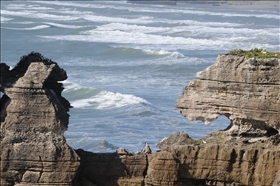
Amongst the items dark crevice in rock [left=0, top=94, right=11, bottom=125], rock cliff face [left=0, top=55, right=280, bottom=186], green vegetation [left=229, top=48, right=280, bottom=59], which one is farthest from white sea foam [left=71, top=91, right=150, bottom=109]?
green vegetation [left=229, top=48, right=280, bottom=59]

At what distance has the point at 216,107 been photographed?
17906 millimetres

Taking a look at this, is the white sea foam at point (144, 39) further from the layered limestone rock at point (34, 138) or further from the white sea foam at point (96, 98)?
the layered limestone rock at point (34, 138)

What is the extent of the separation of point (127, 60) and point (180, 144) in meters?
46.8

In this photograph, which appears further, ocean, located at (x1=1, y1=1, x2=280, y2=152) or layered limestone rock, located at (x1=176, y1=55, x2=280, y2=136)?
ocean, located at (x1=1, y1=1, x2=280, y2=152)

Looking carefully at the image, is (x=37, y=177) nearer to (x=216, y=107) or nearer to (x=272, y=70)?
(x=216, y=107)

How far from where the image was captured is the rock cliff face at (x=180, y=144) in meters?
17.7

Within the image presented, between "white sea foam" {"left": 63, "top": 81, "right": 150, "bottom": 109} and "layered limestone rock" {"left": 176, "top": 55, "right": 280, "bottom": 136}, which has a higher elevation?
"layered limestone rock" {"left": 176, "top": 55, "right": 280, "bottom": 136}

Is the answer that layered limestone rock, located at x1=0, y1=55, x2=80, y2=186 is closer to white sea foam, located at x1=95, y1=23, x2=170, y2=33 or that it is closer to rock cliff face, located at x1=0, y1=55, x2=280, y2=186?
rock cliff face, located at x1=0, y1=55, x2=280, y2=186

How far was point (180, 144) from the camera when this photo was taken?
19.0m

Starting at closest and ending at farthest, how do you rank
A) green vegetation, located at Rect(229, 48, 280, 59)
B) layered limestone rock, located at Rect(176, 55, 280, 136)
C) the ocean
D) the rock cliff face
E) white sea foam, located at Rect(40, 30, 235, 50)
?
layered limestone rock, located at Rect(176, 55, 280, 136)
the rock cliff face
green vegetation, located at Rect(229, 48, 280, 59)
the ocean
white sea foam, located at Rect(40, 30, 235, 50)

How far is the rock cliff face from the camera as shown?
1769cm

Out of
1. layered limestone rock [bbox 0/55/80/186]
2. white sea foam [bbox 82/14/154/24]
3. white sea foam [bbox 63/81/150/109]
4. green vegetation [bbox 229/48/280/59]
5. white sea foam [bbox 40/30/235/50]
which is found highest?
green vegetation [bbox 229/48/280/59]

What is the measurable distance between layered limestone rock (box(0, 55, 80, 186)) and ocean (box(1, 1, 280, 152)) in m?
10.8

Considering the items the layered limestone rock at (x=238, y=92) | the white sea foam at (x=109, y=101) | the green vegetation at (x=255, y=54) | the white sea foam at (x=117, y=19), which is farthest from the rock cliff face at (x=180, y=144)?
the white sea foam at (x=117, y=19)
